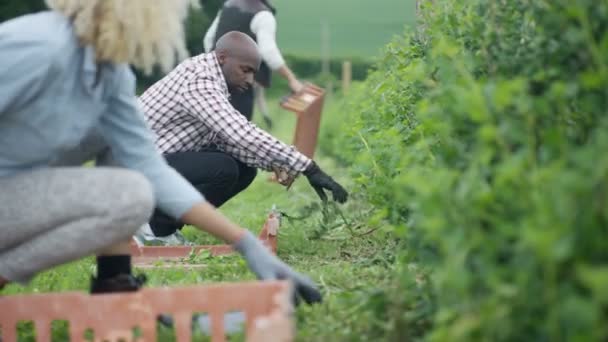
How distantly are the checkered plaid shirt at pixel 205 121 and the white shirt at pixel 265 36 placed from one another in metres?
2.32

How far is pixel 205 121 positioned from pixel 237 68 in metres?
0.43

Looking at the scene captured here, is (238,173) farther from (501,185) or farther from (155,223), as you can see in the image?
(501,185)

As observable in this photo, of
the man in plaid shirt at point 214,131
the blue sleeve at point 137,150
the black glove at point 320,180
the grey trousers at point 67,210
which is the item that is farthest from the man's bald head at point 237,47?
the grey trousers at point 67,210

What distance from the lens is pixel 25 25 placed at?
3.30 meters

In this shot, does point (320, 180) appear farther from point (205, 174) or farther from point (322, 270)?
point (205, 174)

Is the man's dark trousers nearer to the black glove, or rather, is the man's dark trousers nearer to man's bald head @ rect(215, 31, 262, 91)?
man's bald head @ rect(215, 31, 262, 91)

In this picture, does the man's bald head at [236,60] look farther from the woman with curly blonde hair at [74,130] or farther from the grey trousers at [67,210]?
the grey trousers at [67,210]

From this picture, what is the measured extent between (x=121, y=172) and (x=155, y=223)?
8.17 ft

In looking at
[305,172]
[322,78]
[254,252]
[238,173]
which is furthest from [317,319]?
[322,78]

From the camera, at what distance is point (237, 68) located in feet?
18.9

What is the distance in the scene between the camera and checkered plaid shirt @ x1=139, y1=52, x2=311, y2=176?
17.7 ft

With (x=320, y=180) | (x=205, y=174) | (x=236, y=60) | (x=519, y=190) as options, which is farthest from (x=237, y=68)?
(x=519, y=190)

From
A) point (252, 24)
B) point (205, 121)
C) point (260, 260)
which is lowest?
point (252, 24)

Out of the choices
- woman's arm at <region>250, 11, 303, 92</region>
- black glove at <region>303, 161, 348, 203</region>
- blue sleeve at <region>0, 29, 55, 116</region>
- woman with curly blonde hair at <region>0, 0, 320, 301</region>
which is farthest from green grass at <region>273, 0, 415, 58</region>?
blue sleeve at <region>0, 29, 55, 116</region>
